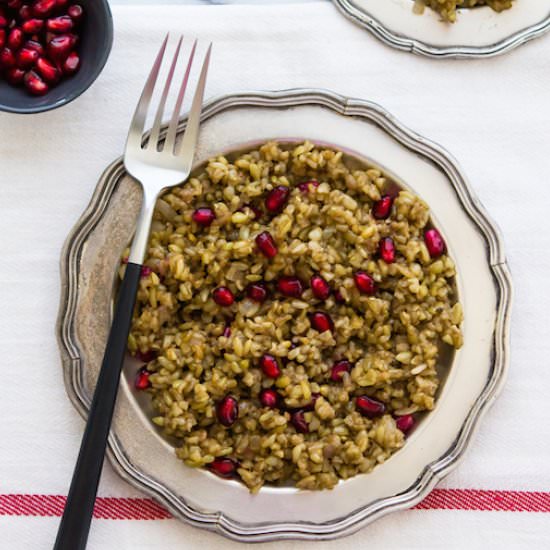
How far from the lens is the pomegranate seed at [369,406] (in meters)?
2.08

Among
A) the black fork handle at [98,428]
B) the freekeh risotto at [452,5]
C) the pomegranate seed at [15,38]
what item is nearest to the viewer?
the black fork handle at [98,428]

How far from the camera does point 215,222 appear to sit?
6.73 feet

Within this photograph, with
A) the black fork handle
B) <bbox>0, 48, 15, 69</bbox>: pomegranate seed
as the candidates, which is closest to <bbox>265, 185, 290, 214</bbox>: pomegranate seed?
the black fork handle

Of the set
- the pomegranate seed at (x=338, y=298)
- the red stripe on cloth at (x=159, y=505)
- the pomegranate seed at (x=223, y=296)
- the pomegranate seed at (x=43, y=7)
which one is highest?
the pomegranate seed at (x=43, y=7)

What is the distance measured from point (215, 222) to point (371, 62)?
687 mm

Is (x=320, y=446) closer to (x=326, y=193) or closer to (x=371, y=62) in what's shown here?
(x=326, y=193)

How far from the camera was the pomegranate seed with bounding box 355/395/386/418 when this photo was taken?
208 cm

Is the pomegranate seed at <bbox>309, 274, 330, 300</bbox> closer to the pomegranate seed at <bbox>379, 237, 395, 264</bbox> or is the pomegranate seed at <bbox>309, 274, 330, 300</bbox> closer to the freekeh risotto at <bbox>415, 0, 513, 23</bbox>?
the pomegranate seed at <bbox>379, 237, 395, 264</bbox>

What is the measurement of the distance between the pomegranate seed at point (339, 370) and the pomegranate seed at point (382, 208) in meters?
0.39

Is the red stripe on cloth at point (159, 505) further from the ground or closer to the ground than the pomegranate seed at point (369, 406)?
closer to the ground

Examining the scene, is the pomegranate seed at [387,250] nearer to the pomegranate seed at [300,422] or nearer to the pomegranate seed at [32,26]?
the pomegranate seed at [300,422]

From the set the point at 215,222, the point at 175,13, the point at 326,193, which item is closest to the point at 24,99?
the point at 175,13

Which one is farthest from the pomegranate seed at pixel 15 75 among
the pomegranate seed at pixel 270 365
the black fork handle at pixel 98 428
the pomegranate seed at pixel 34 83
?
the pomegranate seed at pixel 270 365

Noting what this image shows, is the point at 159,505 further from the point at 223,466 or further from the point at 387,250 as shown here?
the point at 387,250
